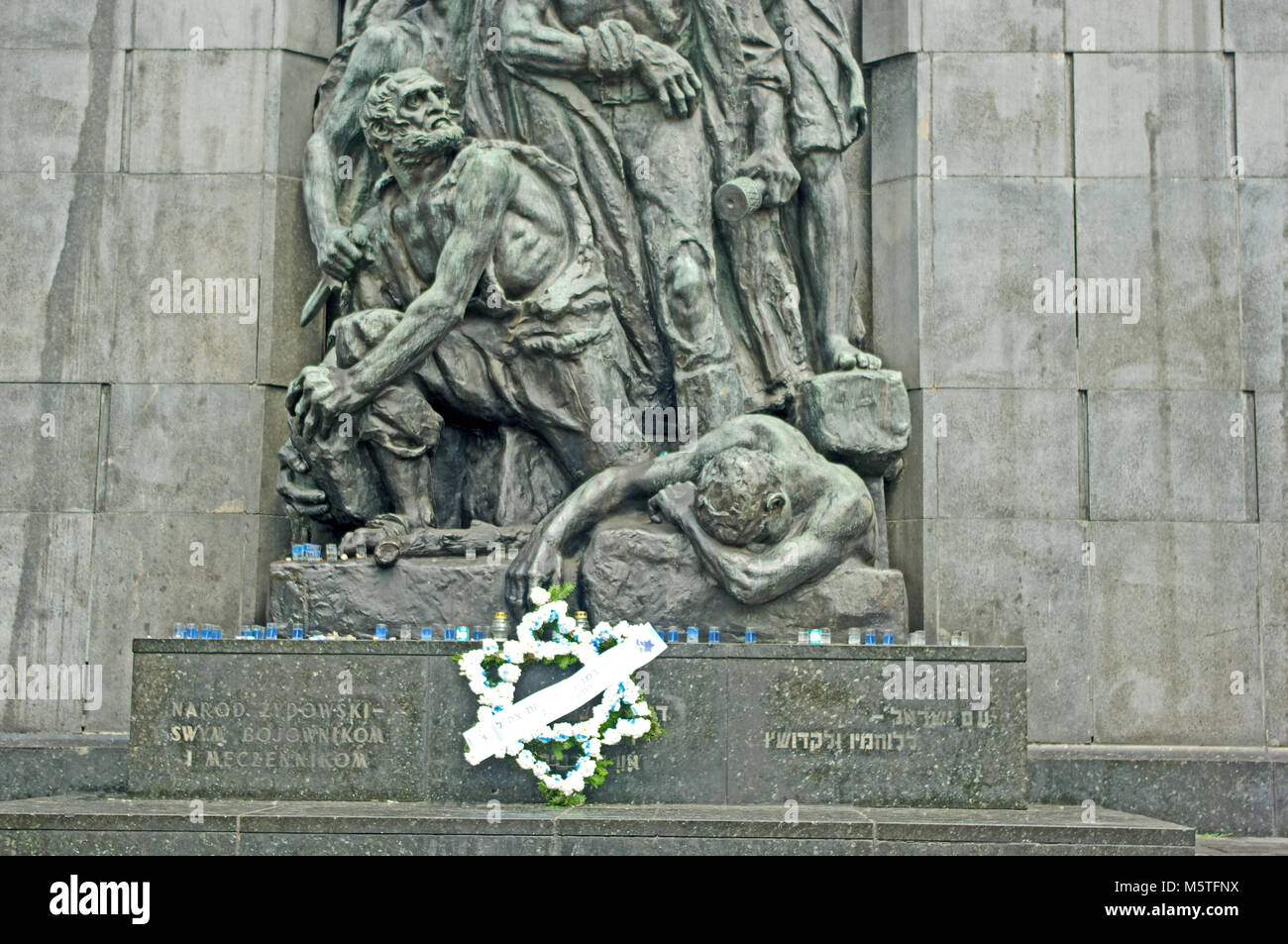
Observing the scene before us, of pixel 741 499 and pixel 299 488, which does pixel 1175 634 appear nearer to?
pixel 741 499

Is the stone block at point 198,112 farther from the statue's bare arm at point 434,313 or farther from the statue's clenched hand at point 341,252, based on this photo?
the statue's bare arm at point 434,313

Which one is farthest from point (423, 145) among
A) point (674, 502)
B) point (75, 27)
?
point (75, 27)

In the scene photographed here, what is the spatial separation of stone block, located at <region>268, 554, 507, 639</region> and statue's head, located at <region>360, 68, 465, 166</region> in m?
2.93

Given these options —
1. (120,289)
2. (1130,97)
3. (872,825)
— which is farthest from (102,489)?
(1130,97)

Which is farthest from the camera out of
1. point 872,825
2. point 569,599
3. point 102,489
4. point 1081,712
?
point 102,489

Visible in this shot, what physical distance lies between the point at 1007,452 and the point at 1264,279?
7.55ft

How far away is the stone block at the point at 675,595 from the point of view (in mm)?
9367

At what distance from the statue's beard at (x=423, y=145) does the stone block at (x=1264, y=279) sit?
5813 millimetres

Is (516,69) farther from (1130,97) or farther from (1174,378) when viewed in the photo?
(1174,378)

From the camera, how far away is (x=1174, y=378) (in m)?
10.7

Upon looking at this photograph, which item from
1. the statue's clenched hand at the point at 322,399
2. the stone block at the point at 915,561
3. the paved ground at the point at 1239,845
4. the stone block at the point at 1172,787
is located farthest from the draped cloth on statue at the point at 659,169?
the paved ground at the point at 1239,845

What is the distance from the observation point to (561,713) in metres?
8.59

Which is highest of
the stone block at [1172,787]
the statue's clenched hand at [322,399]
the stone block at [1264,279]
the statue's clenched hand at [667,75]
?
the statue's clenched hand at [667,75]

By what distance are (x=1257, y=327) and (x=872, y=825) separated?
5199mm
